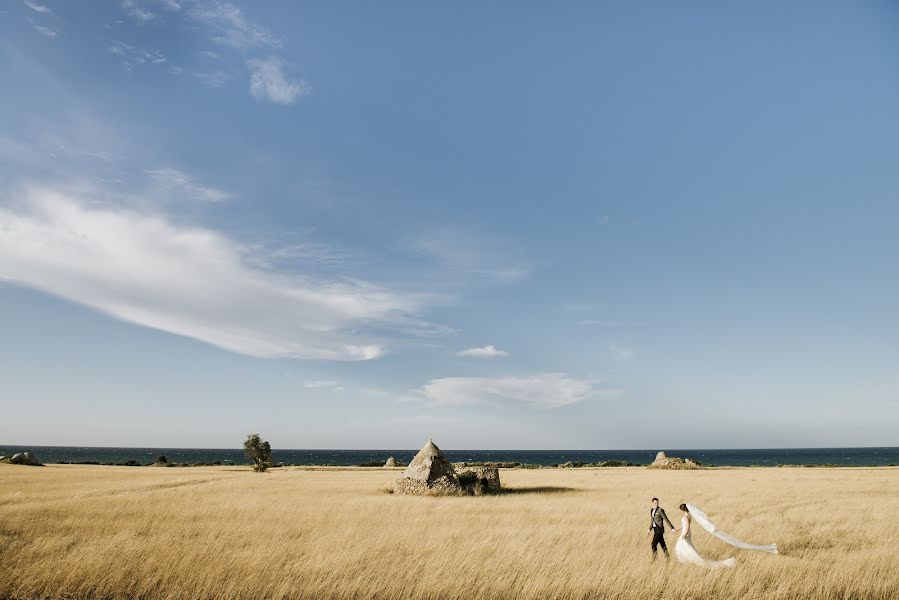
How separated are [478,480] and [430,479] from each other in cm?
329

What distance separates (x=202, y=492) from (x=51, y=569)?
874 inches

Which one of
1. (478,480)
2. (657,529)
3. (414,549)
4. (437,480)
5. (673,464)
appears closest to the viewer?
(657,529)

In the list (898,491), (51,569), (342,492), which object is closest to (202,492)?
(342,492)

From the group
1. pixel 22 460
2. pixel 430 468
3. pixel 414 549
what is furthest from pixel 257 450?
pixel 414 549

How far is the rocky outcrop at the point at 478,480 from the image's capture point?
34.0 m

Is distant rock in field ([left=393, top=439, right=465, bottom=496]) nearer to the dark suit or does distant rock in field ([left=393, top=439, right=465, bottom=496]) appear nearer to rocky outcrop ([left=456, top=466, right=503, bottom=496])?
rocky outcrop ([left=456, top=466, right=503, bottom=496])

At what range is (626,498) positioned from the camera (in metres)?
31.7

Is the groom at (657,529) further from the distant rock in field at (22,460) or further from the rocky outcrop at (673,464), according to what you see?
the distant rock in field at (22,460)

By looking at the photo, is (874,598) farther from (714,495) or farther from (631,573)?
(714,495)

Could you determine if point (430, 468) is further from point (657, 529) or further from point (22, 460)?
point (22, 460)

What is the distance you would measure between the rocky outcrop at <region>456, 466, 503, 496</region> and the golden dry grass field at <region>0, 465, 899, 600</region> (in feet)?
14.3

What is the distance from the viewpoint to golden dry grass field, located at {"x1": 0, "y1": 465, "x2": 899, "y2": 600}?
1220cm

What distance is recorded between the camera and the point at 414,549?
52.7 ft

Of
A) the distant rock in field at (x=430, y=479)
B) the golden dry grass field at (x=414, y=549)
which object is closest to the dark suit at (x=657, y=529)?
the golden dry grass field at (x=414, y=549)
